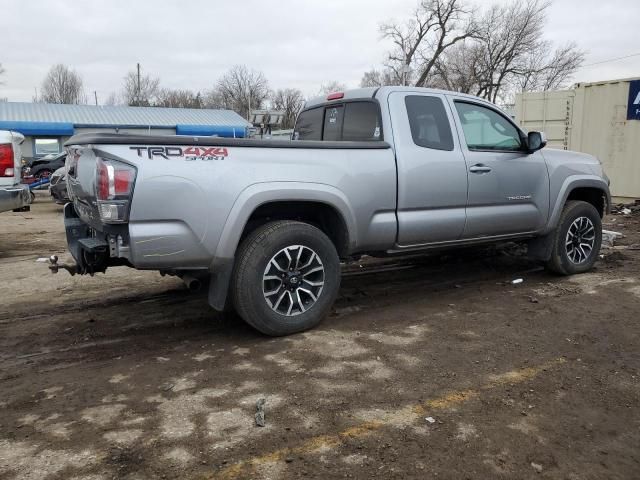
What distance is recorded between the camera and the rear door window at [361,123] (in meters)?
4.86

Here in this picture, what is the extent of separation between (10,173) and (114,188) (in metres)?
4.46

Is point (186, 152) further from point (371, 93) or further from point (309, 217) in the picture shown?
point (371, 93)

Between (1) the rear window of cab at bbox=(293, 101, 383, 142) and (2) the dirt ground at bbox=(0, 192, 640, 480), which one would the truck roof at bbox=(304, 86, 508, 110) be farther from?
(2) the dirt ground at bbox=(0, 192, 640, 480)

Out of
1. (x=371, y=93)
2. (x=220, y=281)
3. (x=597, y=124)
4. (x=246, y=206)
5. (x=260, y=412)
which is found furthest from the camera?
(x=597, y=124)

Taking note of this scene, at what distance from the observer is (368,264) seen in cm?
708

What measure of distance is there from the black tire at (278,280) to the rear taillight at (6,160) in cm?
457

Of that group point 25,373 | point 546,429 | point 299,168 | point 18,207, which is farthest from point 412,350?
point 18,207

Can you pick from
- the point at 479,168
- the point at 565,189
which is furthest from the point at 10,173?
the point at 565,189

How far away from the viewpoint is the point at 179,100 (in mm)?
68688

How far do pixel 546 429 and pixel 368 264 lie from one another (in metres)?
4.25

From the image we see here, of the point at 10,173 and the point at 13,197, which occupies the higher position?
the point at 10,173

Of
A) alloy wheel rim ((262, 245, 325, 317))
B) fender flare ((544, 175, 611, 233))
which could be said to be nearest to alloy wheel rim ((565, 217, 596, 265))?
fender flare ((544, 175, 611, 233))

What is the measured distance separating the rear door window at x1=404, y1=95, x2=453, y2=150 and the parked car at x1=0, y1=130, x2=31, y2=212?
5.24 metres

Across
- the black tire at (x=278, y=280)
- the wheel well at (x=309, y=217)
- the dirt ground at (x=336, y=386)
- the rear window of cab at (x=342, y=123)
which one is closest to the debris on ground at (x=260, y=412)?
the dirt ground at (x=336, y=386)
